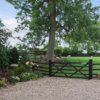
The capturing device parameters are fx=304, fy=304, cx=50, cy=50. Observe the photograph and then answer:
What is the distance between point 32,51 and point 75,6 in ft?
22.4

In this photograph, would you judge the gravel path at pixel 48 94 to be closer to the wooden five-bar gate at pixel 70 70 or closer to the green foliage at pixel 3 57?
the wooden five-bar gate at pixel 70 70

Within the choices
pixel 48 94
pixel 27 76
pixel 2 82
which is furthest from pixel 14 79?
pixel 48 94

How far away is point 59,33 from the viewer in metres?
31.0

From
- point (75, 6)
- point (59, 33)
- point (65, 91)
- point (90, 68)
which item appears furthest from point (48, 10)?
point (65, 91)

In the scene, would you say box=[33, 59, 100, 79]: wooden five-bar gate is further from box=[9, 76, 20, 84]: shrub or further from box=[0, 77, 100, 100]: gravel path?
box=[0, 77, 100, 100]: gravel path

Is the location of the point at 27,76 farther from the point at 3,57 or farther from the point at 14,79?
the point at 3,57

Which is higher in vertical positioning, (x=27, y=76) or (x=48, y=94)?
(x=27, y=76)

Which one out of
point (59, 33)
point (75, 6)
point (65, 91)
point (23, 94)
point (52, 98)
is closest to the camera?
point (52, 98)

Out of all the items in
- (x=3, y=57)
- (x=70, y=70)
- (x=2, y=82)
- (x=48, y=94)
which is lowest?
(x=48, y=94)

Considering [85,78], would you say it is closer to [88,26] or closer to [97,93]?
[97,93]

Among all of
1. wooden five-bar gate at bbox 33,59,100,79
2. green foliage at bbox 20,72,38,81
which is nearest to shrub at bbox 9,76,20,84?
green foliage at bbox 20,72,38,81

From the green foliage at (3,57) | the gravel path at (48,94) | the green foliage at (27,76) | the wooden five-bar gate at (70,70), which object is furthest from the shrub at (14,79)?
the green foliage at (3,57)

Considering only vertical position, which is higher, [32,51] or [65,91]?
[32,51]

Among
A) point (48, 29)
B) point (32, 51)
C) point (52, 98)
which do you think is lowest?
point (52, 98)
